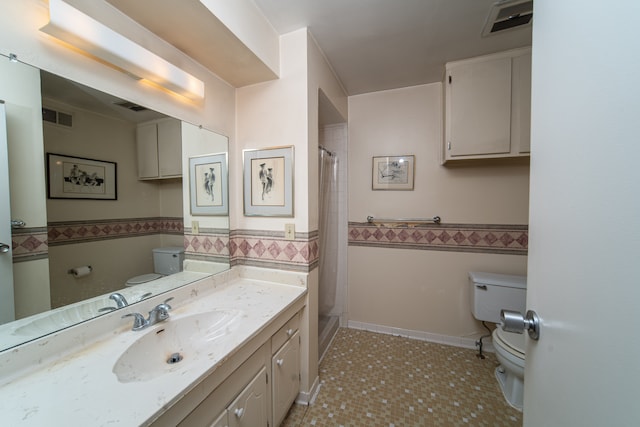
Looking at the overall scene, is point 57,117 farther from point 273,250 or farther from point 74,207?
point 273,250

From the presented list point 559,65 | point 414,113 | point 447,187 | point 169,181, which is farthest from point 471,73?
point 169,181

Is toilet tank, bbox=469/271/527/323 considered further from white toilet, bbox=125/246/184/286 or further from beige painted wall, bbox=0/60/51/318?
beige painted wall, bbox=0/60/51/318

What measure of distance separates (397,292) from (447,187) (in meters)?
1.09

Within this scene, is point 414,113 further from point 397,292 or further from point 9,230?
point 9,230

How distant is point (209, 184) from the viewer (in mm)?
1455

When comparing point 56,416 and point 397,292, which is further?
point 397,292

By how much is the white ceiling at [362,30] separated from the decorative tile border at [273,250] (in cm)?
104

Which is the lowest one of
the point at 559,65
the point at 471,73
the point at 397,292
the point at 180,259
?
the point at 397,292

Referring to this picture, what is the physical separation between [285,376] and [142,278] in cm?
89

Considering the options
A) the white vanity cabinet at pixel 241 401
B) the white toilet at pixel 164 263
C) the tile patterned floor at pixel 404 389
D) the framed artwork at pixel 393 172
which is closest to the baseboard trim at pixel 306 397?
the tile patterned floor at pixel 404 389

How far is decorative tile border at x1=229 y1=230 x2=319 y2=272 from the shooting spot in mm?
1464

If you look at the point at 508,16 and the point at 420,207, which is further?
the point at 420,207

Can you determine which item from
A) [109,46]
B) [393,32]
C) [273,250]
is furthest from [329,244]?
[109,46]

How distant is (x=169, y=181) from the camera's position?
1240mm
